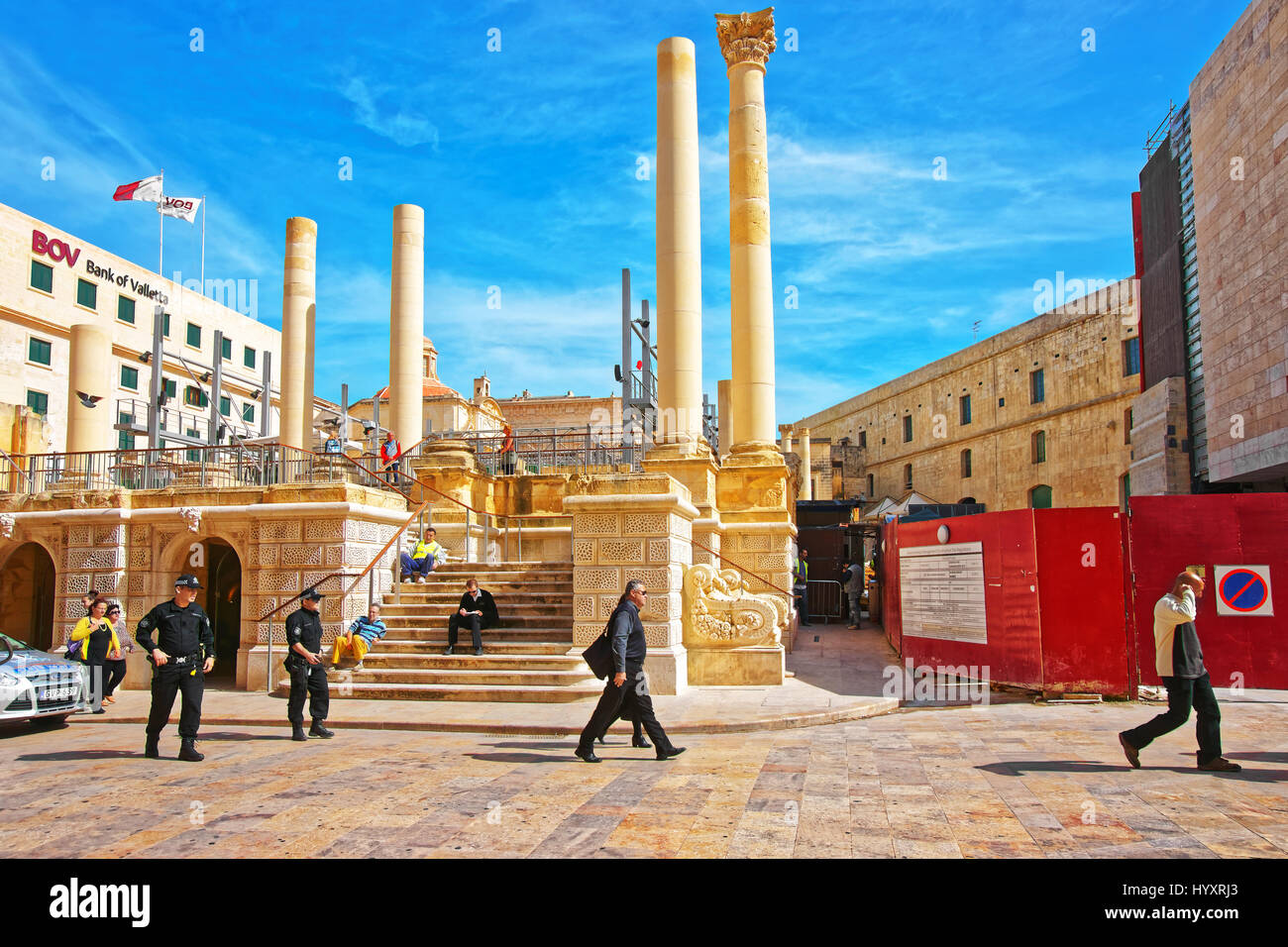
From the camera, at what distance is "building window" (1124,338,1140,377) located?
3569cm

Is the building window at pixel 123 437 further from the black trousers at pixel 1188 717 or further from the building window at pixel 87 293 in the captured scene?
the black trousers at pixel 1188 717

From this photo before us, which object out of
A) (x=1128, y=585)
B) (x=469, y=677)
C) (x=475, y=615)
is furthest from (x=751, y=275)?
(x=469, y=677)

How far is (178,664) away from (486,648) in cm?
489

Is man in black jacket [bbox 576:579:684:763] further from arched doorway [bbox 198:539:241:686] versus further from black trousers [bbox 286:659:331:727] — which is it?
arched doorway [bbox 198:539:241:686]

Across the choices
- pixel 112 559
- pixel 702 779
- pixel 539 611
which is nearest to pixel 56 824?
pixel 702 779

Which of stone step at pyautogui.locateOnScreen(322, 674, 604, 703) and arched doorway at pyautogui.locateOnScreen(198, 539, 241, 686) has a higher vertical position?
arched doorway at pyautogui.locateOnScreen(198, 539, 241, 686)

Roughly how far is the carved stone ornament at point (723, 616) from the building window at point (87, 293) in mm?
40498

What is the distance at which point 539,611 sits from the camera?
13875mm

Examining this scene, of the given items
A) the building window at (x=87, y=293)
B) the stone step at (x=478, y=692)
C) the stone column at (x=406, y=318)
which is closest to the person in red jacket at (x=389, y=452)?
the stone column at (x=406, y=318)

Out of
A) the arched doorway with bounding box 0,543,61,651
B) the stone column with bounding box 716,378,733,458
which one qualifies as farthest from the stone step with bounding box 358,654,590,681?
the stone column with bounding box 716,378,733,458

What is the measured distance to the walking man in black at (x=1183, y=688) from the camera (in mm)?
7285

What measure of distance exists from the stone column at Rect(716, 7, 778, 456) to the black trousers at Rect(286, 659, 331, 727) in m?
10.4
